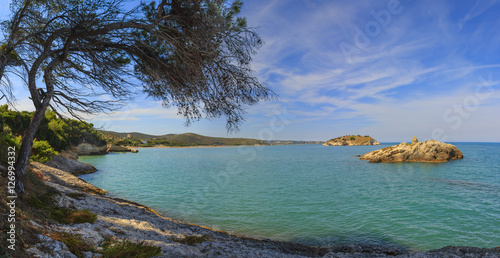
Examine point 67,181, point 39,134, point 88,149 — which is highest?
point 39,134

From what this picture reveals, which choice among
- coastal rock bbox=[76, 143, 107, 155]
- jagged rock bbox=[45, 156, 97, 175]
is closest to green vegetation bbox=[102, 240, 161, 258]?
jagged rock bbox=[45, 156, 97, 175]

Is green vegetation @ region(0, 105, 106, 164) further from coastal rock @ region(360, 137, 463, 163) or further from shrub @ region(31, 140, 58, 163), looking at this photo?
coastal rock @ region(360, 137, 463, 163)

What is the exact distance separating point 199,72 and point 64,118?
524 centimetres

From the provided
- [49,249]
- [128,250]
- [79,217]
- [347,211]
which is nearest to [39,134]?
[79,217]

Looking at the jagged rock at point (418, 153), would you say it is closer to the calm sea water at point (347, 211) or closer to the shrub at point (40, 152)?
the calm sea water at point (347, 211)

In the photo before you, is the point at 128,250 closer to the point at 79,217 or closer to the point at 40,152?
the point at 79,217

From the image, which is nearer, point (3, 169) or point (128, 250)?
point (128, 250)

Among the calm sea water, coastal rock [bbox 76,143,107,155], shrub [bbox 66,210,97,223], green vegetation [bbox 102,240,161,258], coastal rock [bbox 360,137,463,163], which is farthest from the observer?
coastal rock [bbox 76,143,107,155]

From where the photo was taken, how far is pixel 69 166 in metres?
32.8

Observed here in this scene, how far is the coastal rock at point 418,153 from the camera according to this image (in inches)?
2215

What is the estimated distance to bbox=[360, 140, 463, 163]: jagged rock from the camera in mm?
56250

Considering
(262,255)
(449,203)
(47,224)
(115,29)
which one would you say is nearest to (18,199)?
(47,224)

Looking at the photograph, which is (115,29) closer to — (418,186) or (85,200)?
(85,200)

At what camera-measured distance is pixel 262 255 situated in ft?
24.1
